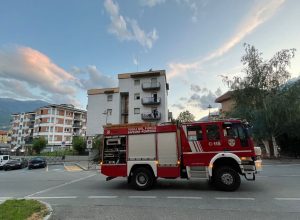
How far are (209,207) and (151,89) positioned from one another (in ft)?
138

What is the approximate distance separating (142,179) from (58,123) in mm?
82100

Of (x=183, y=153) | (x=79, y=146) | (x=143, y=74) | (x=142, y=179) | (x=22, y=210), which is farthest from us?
(x=143, y=74)

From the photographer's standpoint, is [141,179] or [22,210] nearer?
[22,210]

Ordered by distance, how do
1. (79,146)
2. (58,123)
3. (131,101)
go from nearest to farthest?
(79,146) < (131,101) < (58,123)

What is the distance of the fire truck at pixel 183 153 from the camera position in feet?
31.3

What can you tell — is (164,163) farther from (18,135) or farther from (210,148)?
(18,135)

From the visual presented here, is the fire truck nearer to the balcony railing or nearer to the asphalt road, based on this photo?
the asphalt road

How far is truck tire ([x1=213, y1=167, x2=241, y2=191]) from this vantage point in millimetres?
9461

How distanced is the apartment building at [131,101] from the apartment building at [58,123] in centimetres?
3570

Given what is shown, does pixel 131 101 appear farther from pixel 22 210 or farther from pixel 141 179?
pixel 22 210

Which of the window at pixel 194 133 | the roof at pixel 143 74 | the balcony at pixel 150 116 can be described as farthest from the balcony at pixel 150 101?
the window at pixel 194 133

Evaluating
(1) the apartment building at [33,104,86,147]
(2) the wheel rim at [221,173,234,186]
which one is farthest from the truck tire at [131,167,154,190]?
(1) the apartment building at [33,104,86,147]

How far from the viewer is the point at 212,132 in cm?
1001

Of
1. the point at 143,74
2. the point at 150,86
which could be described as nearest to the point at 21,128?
the point at 143,74
